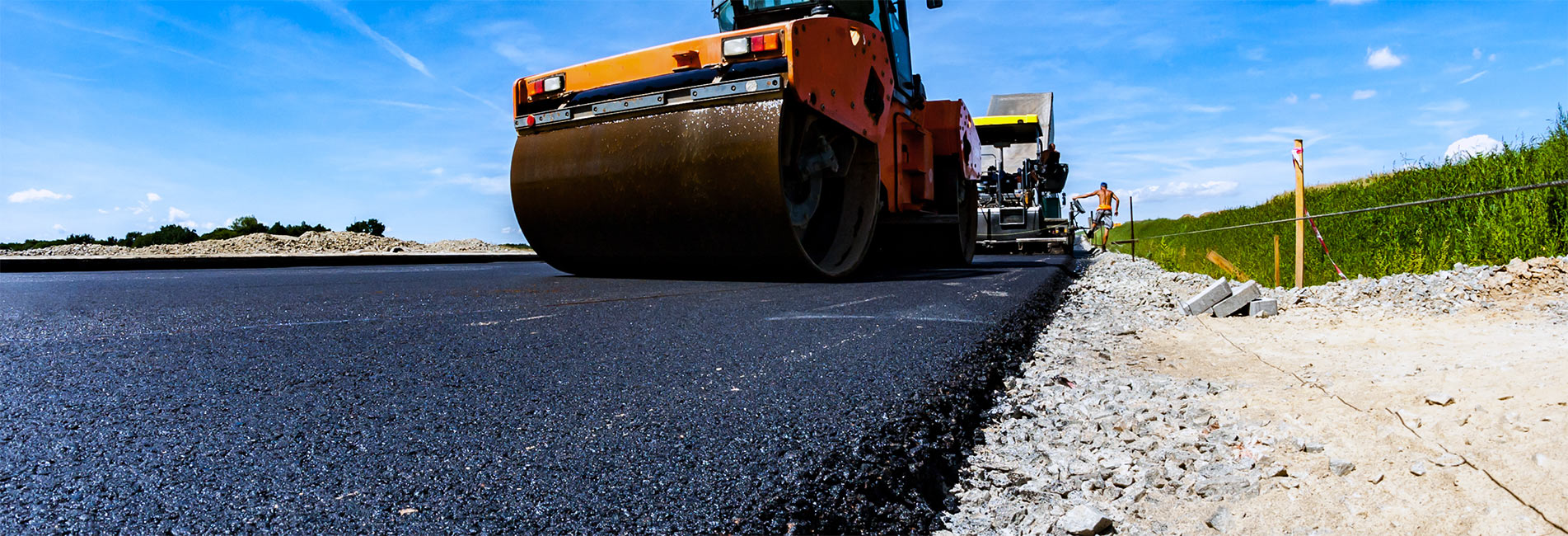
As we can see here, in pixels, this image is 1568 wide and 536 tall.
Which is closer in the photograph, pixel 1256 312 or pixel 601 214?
pixel 1256 312

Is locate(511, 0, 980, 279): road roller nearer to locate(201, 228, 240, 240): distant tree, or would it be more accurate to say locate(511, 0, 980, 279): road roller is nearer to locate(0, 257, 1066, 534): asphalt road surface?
locate(0, 257, 1066, 534): asphalt road surface

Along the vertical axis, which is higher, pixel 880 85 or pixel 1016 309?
pixel 880 85

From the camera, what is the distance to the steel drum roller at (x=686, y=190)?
448 cm

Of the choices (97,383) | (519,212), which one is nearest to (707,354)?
(97,383)

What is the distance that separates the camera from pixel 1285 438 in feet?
6.36

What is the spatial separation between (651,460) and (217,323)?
234cm

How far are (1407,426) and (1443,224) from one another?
577 centimetres

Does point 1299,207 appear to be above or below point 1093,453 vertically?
above

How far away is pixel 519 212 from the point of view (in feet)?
17.3

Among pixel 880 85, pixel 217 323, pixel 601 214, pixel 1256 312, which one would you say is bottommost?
pixel 1256 312

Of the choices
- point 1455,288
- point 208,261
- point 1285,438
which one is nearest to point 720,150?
point 1285,438

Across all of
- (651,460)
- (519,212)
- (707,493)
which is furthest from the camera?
(519,212)

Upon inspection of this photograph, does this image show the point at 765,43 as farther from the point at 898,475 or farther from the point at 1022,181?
the point at 1022,181

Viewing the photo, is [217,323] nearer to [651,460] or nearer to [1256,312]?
[651,460]
